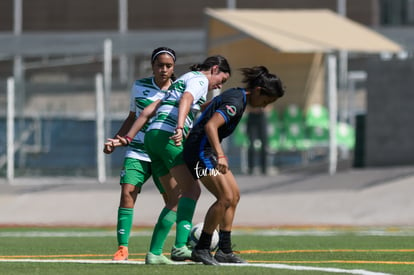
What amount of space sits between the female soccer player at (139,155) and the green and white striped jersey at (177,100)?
347 millimetres

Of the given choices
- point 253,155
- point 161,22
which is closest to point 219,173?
point 253,155

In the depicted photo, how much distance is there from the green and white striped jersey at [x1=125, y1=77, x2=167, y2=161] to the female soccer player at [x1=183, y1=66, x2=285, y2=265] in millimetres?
786

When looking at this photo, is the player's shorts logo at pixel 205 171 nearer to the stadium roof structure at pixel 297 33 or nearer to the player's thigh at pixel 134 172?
the player's thigh at pixel 134 172

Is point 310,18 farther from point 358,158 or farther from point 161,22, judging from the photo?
point 161,22

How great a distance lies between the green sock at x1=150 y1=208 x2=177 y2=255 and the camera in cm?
1156

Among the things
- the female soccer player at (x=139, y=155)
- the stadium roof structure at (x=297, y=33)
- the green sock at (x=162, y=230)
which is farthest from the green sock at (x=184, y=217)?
the stadium roof structure at (x=297, y=33)

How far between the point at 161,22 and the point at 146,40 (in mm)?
15731

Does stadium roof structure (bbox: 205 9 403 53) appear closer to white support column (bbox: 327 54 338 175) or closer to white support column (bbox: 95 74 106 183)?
white support column (bbox: 327 54 338 175)

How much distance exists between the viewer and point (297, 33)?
2766 centimetres

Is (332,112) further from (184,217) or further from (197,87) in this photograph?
(197,87)

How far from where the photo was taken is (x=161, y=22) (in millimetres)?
52531

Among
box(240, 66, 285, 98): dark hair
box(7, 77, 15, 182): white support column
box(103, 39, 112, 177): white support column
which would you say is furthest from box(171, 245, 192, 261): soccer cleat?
box(7, 77, 15, 182): white support column

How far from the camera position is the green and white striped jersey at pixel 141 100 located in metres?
12.0

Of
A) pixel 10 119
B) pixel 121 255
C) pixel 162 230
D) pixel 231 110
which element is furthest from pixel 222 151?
pixel 10 119
